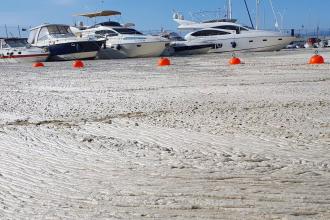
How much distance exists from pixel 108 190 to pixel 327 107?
4975 millimetres

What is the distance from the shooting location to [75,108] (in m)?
8.25

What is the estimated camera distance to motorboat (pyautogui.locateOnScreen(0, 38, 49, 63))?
27859 mm

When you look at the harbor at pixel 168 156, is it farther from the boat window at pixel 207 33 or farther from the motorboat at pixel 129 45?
the boat window at pixel 207 33

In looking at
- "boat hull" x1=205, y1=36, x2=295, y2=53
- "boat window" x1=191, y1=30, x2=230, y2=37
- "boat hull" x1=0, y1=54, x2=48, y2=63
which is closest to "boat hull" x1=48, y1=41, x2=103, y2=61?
"boat hull" x1=0, y1=54, x2=48, y2=63

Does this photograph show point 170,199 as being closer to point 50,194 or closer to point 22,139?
point 50,194

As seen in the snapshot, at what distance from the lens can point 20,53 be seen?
93.1 feet

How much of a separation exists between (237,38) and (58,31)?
13.0 metres

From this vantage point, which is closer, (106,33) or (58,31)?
(58,31)

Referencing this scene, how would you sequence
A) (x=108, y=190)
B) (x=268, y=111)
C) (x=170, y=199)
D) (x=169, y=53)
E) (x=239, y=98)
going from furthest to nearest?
(x=169, y=53)
(x=239, y=98)
(x=268, y=111)
(x=108, y=190)
(x=170, y=199)

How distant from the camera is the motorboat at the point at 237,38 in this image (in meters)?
32.1

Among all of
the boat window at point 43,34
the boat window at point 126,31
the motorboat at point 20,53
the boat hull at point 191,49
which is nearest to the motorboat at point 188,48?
the boat hull at point 191,49

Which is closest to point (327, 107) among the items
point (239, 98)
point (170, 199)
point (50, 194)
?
point (239, 98)

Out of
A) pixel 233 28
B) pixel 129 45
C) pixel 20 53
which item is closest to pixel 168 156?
pixel 20 53

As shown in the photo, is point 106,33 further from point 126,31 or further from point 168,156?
point 168,156
